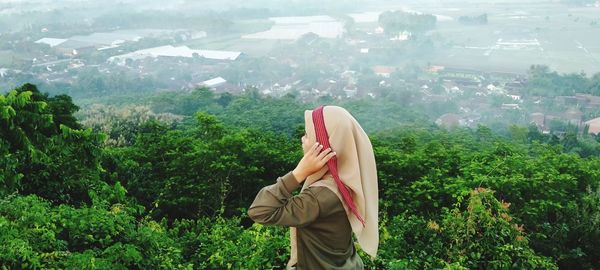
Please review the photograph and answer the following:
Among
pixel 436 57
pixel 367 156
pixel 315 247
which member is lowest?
pixel 436 57

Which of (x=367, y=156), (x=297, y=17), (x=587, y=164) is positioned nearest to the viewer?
(x=367, y=156)

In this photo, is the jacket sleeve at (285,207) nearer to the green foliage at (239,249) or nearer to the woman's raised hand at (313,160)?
the woman's raised hand at (313,160)

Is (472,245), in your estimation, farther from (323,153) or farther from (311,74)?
(311,74)

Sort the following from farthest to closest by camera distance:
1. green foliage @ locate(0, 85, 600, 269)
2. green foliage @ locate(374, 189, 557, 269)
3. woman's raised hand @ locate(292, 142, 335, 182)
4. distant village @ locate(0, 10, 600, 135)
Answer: distant village @ locate(0, 10, 600, 135), green foliage @ locate(374, 189, 557, 269), green foliage @ locate(0, 85, 600, 269), woman's raised hand @ locate(292, 142, 335, 182)

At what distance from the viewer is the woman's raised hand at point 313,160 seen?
1731mm

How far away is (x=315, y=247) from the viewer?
1.88 m

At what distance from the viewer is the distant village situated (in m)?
26.5

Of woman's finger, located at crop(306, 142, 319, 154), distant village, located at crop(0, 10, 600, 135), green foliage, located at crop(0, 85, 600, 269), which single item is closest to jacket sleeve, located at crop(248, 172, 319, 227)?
woman's finger, located at crop(306, 142, 319, 154)

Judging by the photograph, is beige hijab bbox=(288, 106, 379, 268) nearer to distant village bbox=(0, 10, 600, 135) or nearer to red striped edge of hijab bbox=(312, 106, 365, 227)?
red striped edge of hijab bbox=(312, 106, 365, 227)

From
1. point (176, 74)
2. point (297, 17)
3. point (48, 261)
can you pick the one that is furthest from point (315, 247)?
point (297, 17)

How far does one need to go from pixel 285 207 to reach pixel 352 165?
26 centimetres

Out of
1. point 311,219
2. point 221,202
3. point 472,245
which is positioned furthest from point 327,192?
point 221,202

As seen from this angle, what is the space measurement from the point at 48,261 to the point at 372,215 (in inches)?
67.9

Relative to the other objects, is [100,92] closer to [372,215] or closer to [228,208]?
[228,208]
